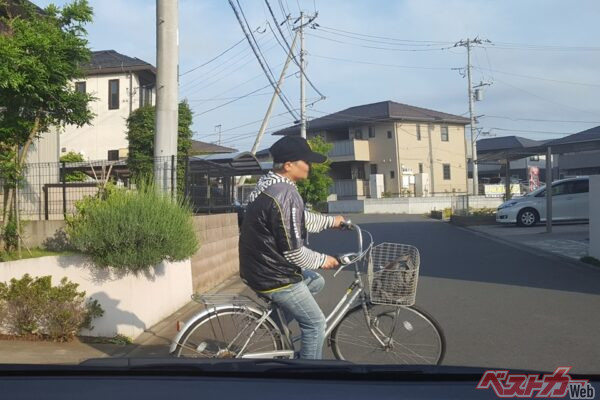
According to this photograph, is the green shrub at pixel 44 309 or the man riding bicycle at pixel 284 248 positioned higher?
the man riding bicycle at pixel 284 248

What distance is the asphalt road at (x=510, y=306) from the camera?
6238 millimetres

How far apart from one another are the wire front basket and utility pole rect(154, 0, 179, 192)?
5.35 m

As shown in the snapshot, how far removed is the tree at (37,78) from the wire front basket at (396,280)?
496 cm

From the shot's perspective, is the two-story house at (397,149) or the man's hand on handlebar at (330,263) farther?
the two-story house at (397,149)

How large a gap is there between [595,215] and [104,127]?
2550cm

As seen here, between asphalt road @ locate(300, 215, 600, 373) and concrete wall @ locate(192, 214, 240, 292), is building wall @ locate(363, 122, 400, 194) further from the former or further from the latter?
concrete wall @ locate(192, 214, 240, 292)

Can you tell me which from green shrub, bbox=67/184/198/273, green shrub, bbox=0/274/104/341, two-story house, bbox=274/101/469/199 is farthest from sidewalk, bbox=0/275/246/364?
two-story house, bbox=274/101/469/199

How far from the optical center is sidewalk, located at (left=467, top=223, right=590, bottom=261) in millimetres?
15023

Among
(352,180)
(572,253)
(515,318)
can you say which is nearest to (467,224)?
(572,253)

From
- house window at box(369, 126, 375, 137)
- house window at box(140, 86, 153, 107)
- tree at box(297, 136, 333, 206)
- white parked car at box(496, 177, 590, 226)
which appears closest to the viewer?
white parked car at box(496, 177, 590, 226)

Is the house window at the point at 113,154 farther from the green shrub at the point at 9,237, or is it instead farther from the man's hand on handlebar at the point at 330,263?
the man's hand on handlebar at the point at 330,263

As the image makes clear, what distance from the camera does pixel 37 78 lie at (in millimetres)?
7742

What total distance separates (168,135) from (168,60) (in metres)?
1.16

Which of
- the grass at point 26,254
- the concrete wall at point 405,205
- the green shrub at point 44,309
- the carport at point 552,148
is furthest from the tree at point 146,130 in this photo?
the concrete wall at point 405,205
